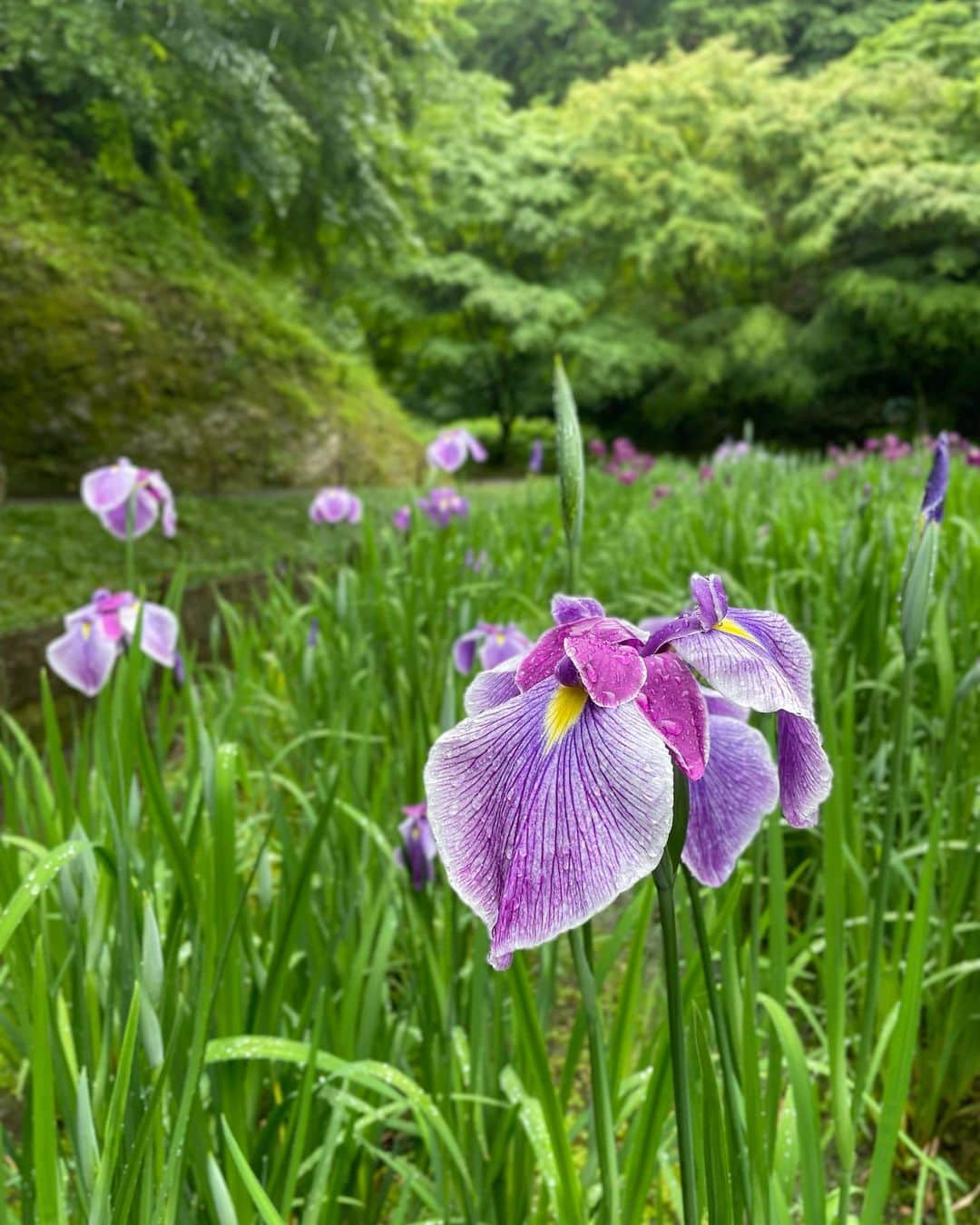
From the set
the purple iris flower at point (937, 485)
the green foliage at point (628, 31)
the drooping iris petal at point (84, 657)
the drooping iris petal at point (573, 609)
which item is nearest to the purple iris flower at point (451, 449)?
the drooping iris petal at point (84, 657)

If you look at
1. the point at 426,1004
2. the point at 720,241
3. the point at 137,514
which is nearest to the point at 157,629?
the point at 137,514

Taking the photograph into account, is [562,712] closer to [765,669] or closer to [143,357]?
[765,669]

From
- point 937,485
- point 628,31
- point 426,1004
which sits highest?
point 628,31

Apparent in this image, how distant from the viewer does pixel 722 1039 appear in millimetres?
593

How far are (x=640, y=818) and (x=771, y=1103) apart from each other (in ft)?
→ 1.99

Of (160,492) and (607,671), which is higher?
(607,671)

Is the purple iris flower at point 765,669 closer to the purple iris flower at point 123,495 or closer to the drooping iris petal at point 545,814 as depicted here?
the drooping iris petal at point 545,814

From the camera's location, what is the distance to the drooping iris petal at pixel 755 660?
48cm

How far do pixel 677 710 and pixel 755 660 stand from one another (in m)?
0.05

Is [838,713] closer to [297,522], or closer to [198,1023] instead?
[198,1023]

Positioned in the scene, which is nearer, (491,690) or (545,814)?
(545,814)

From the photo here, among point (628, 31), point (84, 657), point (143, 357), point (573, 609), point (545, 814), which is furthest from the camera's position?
point (628, 31)

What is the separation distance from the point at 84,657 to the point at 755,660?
1.32m

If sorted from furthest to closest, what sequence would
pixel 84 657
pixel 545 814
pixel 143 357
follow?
pixel 143 357 → pixel 84 657 → pixel 545 814
